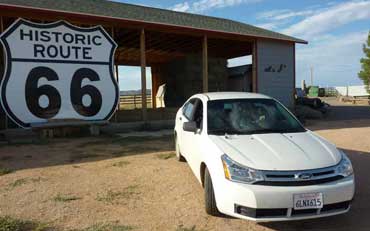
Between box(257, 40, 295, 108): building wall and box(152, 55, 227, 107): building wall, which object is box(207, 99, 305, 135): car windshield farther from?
box(152, 55, 227, 107): building wall

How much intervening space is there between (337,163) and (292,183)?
69 cm

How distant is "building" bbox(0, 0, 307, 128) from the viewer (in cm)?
1262

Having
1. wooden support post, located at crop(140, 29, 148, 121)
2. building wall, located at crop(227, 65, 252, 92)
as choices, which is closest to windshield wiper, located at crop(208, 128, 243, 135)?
wooden support post, located at crop(140, 29, 148, 121)

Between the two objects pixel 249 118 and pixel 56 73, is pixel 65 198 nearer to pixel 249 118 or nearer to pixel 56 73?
pixel 249 118

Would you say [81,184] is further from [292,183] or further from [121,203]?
[292,183]

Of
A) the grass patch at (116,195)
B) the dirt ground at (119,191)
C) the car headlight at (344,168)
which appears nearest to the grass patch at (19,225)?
the dirt ground at (119,191)

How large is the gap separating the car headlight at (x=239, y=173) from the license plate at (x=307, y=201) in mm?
398

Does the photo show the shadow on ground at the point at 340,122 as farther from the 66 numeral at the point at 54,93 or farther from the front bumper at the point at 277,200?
the front bumper at the point at 277,200

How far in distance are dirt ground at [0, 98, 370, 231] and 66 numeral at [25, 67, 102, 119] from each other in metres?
2.55

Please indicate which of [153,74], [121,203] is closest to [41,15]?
[121,203]

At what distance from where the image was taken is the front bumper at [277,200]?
12.0ft

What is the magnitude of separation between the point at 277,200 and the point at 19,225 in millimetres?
→ 2878

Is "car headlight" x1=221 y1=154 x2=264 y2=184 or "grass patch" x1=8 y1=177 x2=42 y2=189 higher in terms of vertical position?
"car headlight" x1=221 y1=154 x2=264 y2=184

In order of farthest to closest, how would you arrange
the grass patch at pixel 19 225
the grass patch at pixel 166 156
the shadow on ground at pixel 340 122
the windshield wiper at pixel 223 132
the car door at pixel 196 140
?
the shadow on ground at pixel 340 122, the grass patch at pixel 166 156, the car door at pixel 196 140, the windshield wiper at pixel 223 132, the grass patch at pixel 19 225
